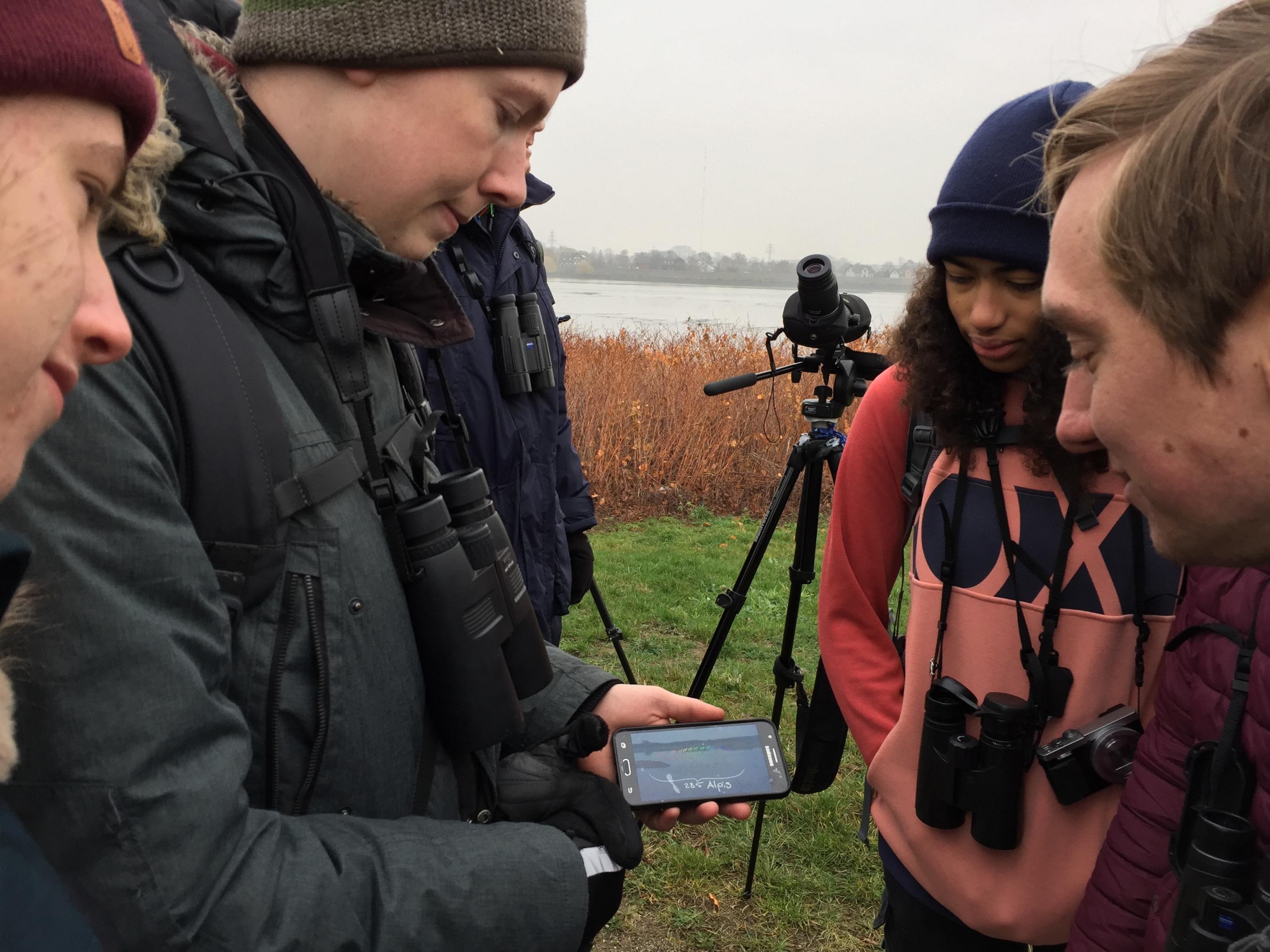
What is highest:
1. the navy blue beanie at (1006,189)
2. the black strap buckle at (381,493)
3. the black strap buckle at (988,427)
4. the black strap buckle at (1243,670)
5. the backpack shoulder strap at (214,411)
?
the navy blue beanie at (1006,189)

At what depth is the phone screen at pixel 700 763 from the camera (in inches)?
61.7

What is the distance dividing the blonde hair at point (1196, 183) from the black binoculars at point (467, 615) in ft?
2.90

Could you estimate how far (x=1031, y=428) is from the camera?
1868mm

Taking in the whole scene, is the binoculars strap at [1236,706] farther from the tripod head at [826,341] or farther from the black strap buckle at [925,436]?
the tripod head at [826,341]

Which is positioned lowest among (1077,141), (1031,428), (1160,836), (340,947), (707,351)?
Result: (707,351)

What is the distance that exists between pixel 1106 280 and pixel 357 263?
1.01m

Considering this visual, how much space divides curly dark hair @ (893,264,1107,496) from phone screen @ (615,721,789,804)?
0.76m

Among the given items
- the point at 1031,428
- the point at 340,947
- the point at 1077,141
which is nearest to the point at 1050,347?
the point at 1031,428

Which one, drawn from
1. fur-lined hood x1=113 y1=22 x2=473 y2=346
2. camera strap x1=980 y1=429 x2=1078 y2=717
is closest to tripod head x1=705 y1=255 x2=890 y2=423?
camera strap x1=980 y1=429 x2=1078 y2=717

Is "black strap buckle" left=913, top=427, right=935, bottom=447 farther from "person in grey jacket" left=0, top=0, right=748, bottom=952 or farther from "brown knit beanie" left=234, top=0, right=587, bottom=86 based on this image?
"brown knit beanie" left=234, top=0, right=587, bottom=86

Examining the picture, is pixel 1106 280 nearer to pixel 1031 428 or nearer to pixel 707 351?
pixel 1031 428

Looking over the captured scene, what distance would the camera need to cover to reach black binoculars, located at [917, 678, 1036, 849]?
177 centimetres

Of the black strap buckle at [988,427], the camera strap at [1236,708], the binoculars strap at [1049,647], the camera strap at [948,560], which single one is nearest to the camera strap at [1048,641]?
the binoculars strap at [1049,647]

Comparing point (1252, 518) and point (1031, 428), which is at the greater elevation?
point (1252, 518)
